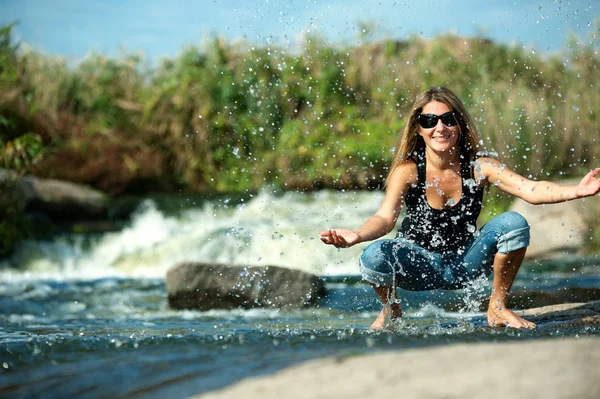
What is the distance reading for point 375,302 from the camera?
703 centimetres

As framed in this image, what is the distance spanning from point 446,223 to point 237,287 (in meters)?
2.88

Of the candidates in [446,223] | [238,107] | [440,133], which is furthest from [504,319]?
[238,107]

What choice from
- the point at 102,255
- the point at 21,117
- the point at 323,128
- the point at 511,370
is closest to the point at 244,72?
the point at 323,128

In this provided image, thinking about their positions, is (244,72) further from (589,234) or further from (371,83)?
(589,234)

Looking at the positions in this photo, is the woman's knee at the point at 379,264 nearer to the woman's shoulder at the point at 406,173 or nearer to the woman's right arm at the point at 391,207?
the woman's right arm at the point at 391,207

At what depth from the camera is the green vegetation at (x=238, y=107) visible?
1562 centimetres

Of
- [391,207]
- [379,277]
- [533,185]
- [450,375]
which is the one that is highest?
[533,185]

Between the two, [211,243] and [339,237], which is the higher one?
[339,237]

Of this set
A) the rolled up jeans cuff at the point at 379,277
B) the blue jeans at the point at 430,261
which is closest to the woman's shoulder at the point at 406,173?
the blue jeans at the point at 430,261

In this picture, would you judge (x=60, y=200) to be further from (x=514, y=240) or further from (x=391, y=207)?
(x=514, y=240)

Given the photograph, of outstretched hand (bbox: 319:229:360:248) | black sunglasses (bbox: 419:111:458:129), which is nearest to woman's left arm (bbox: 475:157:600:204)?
black sunglasses (bbox: 419:111:458:129)

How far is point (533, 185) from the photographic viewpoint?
14.7 ft

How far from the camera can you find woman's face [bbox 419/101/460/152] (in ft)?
15.3

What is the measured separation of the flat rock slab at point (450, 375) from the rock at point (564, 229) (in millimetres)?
7819
